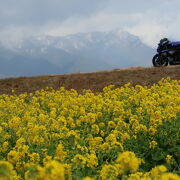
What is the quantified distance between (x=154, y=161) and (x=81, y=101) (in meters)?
4.28

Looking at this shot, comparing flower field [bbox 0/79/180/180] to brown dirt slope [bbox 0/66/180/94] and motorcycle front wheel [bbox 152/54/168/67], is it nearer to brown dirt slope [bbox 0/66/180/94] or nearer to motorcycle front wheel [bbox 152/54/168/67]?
brown dirt slope [bbox 0/66/180/94]

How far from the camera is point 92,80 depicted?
19.6 metres

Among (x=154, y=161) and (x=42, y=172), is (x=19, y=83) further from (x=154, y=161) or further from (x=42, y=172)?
(x=42, y=172)

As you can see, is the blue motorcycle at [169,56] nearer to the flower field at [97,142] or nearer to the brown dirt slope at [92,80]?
the brown dirt slope at [92,80]

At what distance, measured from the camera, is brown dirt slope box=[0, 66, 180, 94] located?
1855 cm

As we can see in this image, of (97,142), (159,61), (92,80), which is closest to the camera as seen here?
(97,142)

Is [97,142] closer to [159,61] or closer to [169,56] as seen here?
[159,61]

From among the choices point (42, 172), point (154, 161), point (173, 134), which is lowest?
point (154, 161)

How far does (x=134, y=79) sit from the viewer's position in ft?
62.0

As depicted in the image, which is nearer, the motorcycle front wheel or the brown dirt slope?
the brown dirt slope

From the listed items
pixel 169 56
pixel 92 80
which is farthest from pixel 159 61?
pixel 92 80

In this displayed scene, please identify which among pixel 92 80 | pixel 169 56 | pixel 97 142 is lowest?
pixel 97 142

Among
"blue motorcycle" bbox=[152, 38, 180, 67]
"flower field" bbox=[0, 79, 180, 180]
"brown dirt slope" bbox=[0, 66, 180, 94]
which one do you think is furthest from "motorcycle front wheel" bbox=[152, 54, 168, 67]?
"flower field" bbox=[0, 79, 180, 180]

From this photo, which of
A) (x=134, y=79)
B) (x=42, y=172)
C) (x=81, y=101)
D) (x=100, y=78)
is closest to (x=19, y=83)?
(x=100, y=78)
